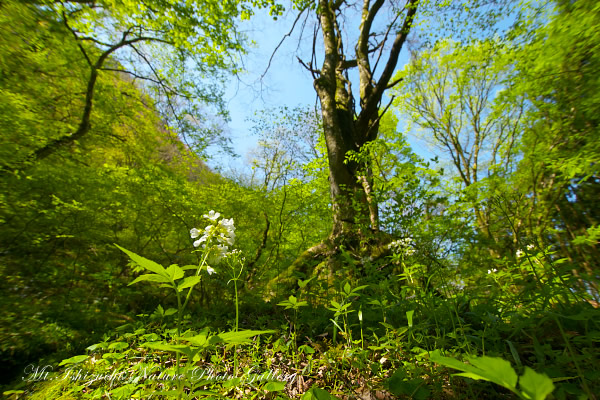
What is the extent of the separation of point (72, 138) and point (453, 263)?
6.56 m

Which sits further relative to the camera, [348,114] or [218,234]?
[348,114]

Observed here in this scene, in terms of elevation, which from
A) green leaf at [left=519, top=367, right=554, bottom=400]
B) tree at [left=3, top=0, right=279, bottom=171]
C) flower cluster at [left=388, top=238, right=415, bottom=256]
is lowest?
green leaf at [left=519, top=367, right=554, bottom=400]

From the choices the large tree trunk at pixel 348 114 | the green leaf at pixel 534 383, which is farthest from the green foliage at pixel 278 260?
the large tree trunk at pixel 348 114

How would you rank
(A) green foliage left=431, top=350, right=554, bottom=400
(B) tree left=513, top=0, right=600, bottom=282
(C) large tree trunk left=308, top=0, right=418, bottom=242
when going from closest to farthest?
(A) green foliage left=431, top=350, right=554, bottom=400 < (B) tree left=513, top=0, right=600, bottom=282 < (C) large tree trunk left=308, top=0, right=418, bottom=242

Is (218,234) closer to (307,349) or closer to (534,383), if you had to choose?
(307,349)

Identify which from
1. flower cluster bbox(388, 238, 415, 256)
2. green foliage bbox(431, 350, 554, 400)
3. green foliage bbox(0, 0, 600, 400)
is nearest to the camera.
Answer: green foliage bbox(431, 350, 554, 400)

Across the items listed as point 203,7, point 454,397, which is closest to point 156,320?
point 454,397

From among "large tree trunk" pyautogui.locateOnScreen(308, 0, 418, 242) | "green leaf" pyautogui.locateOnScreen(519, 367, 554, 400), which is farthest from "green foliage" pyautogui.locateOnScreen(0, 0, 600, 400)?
"large tree trunk" pyautogui.locateOnScreen(308, 0, 418, 242)

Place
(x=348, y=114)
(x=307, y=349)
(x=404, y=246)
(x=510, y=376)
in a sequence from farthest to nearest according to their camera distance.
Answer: (x=348, y=114) < (x=404, y=246) < (x=307, y=349) < (x=510, y=376)

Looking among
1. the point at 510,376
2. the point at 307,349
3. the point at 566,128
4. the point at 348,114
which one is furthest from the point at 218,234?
the point at 348,114

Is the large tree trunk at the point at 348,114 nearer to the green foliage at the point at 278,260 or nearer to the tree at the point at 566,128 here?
the green foliage at the point at 278,260

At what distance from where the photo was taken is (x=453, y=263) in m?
2.54

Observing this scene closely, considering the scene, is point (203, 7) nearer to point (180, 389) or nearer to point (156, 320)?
point (156, 320)

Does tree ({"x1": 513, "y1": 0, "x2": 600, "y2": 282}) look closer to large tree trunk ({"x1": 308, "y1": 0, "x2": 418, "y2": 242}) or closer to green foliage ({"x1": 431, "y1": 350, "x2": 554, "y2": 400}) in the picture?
green foliage ({"x1": 431, "y1": 350, "x2": 554, "y2": 400})
